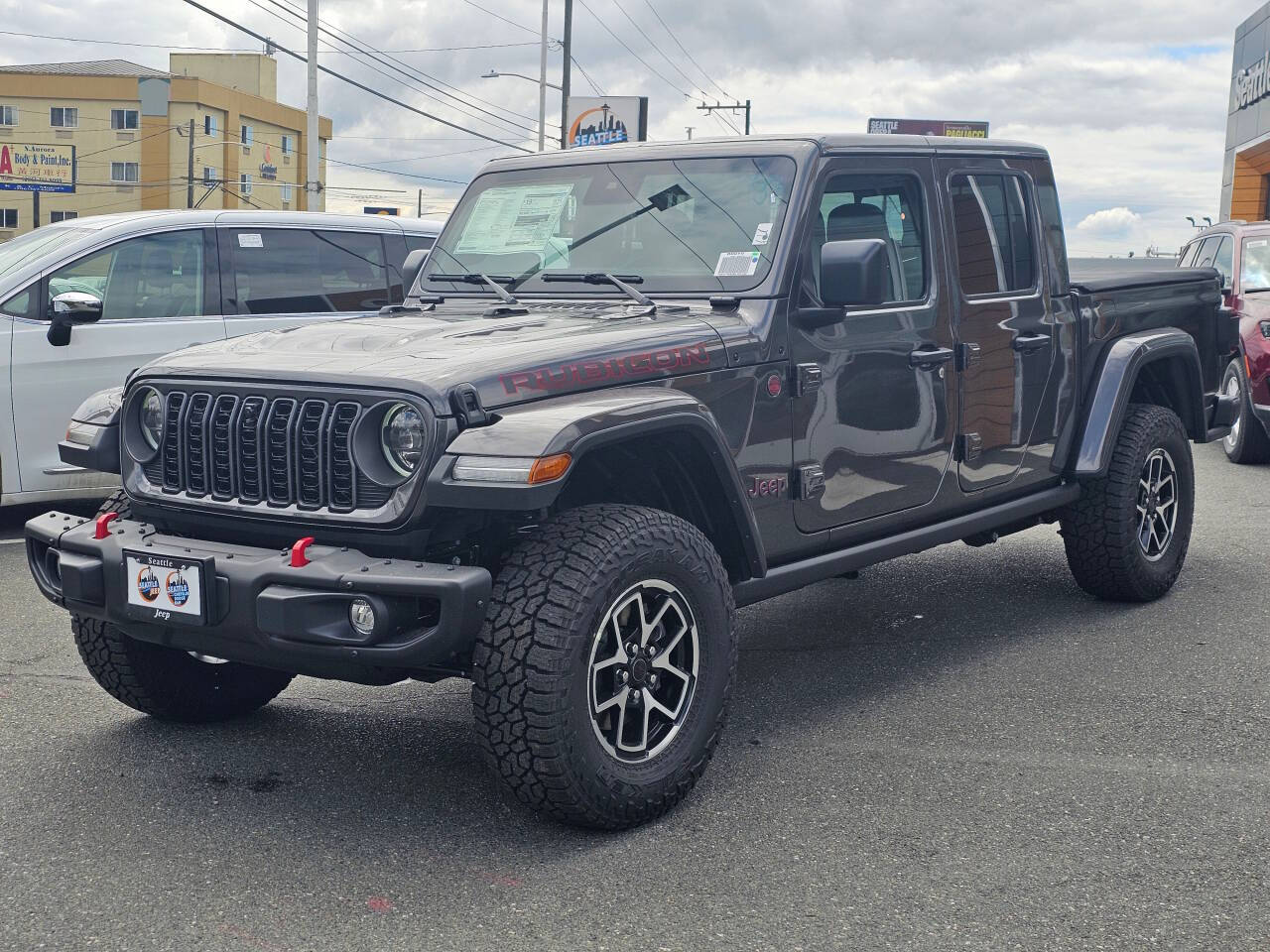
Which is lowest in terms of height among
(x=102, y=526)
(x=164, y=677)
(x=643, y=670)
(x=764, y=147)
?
(x=164, y=677)

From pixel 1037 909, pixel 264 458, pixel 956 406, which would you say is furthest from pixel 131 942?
pixel 956 406

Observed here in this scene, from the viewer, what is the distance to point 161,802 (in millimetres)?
4070

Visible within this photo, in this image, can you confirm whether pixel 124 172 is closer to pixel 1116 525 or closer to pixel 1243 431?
pixel 1243 431

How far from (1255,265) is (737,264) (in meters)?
8.43

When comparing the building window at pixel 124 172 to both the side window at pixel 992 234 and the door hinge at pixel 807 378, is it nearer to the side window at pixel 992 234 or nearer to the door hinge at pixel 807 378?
the side window at pixel 992 234

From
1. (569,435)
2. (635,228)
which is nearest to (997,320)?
(635,228)

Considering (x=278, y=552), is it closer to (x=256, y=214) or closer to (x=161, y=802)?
(x=161, y=802)

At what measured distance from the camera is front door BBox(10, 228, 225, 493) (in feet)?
24.9

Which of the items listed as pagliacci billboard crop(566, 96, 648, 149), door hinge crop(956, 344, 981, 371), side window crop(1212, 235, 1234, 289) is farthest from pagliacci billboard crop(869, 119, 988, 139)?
door hinge crop(956, 344, 981, 371)

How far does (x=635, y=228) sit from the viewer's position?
490 cm

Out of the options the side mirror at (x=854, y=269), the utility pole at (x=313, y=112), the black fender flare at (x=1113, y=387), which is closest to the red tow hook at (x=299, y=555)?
the side mirror at (x=854, y=269)

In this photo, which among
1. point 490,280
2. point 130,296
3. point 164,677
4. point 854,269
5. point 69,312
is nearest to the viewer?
point 854,269

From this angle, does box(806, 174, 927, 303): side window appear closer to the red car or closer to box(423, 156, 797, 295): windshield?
box(423, 156, 797, 295): windshield

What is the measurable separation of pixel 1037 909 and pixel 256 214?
6497 mm
